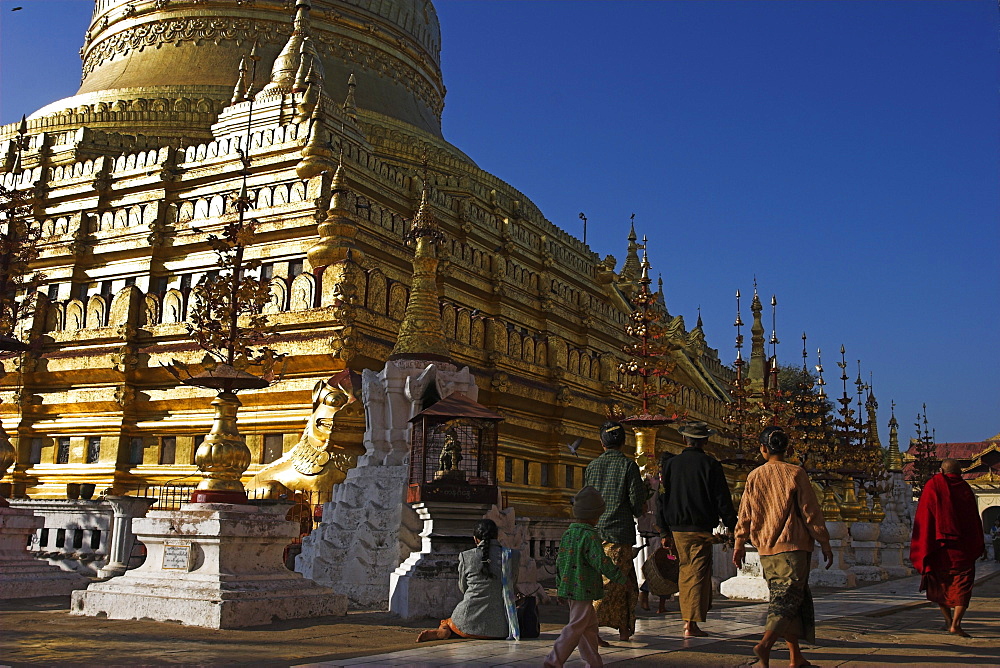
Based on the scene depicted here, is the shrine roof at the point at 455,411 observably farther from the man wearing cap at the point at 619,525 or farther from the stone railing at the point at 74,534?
the stone railing at the point at 74,534

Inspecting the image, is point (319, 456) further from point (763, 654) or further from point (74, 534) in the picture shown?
point (763, 654)

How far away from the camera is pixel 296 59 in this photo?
28.1 metres

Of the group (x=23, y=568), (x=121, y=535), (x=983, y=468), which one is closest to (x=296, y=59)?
(x=121, y=535)

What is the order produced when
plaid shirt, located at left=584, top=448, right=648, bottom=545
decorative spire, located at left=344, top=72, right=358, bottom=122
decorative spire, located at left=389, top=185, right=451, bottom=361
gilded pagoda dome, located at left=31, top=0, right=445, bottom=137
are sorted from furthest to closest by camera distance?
1. decorative spire, located at left=344, top=72, right=358, bottom=122
2. gilded pagoda dome, located at left=31, top=0, right=445, bottom=137
3. decorative spire, located at left=389, top=185, right=451, bottom=361
4. plaid shirt, located at left=584, top=448, right=648, bottom=545

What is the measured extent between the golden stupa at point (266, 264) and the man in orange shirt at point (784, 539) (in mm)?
8133

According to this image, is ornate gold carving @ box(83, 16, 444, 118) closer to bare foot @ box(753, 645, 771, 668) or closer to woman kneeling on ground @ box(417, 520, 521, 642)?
woman kneeling on ground @ box(417, 520, 521, 642)

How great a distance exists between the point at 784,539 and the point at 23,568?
1076 centimetres

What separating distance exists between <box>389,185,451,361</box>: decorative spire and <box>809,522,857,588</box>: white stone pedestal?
951 cm

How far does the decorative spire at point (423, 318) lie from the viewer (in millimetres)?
15055

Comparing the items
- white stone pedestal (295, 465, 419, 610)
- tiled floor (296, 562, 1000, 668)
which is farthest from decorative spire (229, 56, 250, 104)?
tiled floor (296, 562, 1000, 668)

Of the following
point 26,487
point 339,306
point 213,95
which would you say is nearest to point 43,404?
point 26,487

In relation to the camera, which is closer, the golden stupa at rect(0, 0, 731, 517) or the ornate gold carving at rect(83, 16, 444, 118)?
the golden stupa at rect(0, 0, 731, 517)

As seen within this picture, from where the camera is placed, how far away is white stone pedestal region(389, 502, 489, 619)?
1124 centimetres

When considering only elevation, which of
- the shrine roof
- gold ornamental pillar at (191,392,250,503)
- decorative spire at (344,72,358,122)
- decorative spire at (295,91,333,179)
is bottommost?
gold ornamental pillar at (191,392,250,503)
